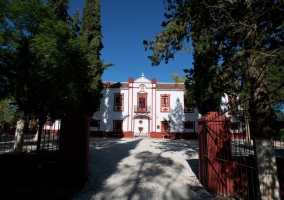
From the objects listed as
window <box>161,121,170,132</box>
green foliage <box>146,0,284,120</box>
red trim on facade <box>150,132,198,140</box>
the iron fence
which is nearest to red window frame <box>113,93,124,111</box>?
red trim on facade <box>150,132,198,140</box>

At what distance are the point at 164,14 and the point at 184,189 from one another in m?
5.12

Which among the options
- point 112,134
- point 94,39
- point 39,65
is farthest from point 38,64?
point 112,134

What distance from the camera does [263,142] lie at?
4.29m

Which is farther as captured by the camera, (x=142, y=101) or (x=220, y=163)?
(x=142, y=101)

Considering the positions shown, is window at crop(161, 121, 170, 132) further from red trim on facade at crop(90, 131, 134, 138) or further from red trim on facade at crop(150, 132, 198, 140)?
red trim on facade at crop(90, 131, 134, 138)

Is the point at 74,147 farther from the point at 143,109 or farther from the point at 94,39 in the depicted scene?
the point at 143,109

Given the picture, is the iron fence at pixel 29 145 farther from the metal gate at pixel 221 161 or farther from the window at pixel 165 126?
the window at pixel 165 126

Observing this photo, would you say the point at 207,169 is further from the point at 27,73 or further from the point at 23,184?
the point at 27,73

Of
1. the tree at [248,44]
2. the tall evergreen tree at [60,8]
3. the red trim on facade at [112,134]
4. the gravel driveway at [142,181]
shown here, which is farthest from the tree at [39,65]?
the red trim on facade at [112,134]

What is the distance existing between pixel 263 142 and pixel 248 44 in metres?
2.18

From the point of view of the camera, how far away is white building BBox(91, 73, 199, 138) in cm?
2503

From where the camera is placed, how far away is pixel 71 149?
5.60 m

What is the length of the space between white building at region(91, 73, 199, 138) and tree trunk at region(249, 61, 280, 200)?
807 inches

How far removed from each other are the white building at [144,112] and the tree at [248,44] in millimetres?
19690
